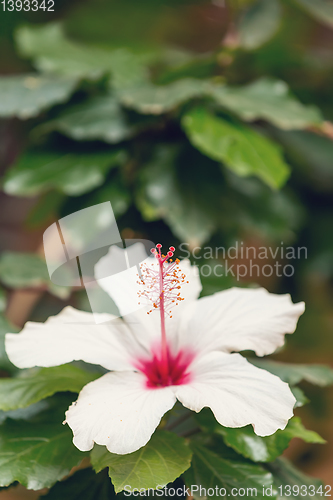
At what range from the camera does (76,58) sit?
0.99 m

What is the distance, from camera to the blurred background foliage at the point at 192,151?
79 centimetres

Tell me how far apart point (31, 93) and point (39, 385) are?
2.19 ft

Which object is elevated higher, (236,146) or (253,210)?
(236,146)

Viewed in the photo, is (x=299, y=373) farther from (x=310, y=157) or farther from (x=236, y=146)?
(x=310, y=157)

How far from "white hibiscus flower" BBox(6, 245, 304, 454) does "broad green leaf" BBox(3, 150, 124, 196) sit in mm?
367

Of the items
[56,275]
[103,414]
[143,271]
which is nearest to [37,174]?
[56,275]

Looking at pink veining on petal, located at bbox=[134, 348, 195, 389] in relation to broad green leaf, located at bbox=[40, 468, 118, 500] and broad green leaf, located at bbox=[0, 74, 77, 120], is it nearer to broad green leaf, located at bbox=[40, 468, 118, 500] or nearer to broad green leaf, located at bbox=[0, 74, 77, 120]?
broad green leaf, located at bbox=[40, 468, 118, 500]

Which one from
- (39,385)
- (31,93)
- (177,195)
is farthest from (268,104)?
(39,385)

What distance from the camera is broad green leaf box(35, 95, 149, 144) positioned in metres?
0.85

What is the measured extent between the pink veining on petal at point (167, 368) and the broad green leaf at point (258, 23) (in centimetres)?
86

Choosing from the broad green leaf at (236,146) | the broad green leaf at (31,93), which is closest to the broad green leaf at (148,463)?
the broad green leaf at (236,146)

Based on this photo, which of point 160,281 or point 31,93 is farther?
point 31,93

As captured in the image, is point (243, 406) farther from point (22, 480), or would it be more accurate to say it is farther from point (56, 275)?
point (56, 275)

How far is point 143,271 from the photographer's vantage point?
1.33 feet
